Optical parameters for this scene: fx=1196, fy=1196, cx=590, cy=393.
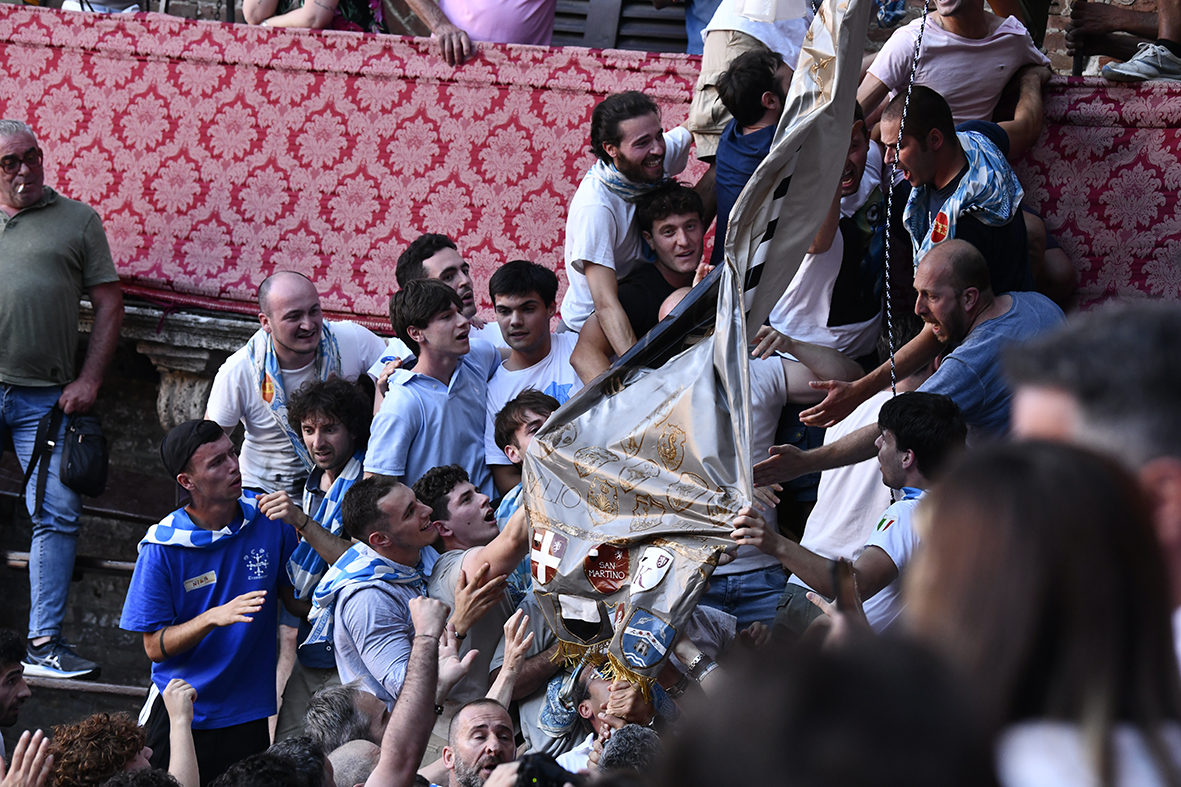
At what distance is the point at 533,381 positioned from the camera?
4.32 m

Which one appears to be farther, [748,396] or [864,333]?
[864,333]

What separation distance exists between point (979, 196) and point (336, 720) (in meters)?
2.59

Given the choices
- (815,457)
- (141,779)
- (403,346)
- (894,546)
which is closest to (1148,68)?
(815,457)

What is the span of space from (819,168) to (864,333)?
4.68 ft

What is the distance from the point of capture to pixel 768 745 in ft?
2.62

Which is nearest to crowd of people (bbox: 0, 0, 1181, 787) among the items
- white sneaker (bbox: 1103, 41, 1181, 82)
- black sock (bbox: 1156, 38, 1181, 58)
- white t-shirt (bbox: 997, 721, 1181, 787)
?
white t-shirt (bbox: 997, 721, 1181, 787)

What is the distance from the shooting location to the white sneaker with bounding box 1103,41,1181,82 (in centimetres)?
491

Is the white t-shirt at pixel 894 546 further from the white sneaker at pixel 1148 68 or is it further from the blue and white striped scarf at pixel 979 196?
the white sneaker at pixel 1148 68

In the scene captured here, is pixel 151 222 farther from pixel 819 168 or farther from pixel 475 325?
pixel 819 168

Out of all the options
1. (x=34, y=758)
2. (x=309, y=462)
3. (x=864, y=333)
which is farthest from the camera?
(x=309, y=462)

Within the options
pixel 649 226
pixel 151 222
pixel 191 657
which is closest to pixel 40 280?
pixel 151 222

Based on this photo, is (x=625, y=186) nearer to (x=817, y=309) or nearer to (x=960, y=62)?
(x=817, y=309)

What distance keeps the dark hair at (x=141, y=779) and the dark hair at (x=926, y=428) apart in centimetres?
191

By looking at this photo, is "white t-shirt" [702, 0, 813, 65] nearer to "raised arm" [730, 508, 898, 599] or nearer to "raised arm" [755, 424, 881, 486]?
"raised arm" [755, 424, 881, 486]
